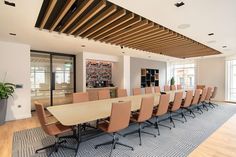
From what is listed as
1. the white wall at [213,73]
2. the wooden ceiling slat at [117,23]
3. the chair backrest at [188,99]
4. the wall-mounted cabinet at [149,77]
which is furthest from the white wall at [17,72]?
the white wall at [213,73]

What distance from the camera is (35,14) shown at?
2465 millimetres

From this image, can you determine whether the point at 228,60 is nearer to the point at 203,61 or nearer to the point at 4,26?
the point at 203,61

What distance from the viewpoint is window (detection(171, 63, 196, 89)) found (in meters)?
9.46

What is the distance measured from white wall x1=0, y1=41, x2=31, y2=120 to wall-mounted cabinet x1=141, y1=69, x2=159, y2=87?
6.11m

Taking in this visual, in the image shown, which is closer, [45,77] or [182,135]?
[182,135]

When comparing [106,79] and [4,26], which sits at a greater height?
[4,26]

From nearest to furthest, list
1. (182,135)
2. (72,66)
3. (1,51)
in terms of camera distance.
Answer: (182,135)
(1,51)
(72,66)

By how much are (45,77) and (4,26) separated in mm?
3208

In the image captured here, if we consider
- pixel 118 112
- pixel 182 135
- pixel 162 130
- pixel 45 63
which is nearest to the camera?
pixel 118 112

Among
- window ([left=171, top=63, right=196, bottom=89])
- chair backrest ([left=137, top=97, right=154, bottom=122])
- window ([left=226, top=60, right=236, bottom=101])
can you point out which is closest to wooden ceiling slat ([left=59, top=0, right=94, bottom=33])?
chair backrest ([left=137, top=97, right=154, bottom=122])

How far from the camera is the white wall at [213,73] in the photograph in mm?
7762

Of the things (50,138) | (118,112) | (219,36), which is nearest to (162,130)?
(118,112)

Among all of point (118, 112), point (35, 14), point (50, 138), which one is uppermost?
point (35, 14)

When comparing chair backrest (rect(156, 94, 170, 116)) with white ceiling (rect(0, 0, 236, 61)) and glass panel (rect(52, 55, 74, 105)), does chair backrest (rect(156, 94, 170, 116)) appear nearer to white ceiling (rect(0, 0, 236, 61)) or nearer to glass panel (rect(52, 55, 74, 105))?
white ceiling (rect(0, 0, 236, 61))
